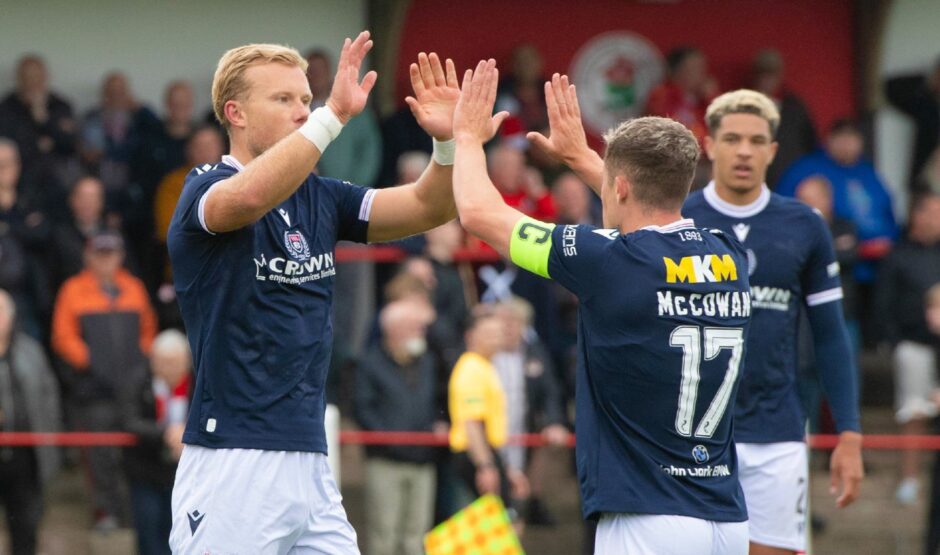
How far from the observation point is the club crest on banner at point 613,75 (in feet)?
43.2

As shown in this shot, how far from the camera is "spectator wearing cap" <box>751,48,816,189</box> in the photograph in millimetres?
12320

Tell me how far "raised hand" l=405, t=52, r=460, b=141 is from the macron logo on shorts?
1450 millimetres

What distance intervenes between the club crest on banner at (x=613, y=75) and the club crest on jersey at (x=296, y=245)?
27.7 feet

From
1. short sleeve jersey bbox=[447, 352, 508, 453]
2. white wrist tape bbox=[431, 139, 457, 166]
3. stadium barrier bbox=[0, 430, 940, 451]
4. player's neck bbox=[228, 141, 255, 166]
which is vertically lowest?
stadium barrier bbox=[0, 430, 940, 451]

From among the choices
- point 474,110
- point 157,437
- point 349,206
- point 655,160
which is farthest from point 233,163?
point 157,437

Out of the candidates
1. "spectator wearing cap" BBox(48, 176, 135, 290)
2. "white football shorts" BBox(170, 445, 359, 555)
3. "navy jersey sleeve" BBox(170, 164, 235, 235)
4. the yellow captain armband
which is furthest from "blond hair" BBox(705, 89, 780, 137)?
"spectator wearing cap" BBox(48, 176, 135, 290)

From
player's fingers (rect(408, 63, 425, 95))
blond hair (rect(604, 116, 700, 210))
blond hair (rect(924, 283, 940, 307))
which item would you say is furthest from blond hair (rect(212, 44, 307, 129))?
blond hair (rect(924, 283, 940, 307))

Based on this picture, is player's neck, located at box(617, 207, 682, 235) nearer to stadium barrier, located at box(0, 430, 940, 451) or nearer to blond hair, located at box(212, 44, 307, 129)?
blond hair, located at box(212, 44, 307, 129)

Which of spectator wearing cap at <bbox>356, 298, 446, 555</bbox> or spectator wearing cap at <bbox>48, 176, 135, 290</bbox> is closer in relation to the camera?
spectator wearing cap at <bbox>356, 298, 446, 555</bbox>

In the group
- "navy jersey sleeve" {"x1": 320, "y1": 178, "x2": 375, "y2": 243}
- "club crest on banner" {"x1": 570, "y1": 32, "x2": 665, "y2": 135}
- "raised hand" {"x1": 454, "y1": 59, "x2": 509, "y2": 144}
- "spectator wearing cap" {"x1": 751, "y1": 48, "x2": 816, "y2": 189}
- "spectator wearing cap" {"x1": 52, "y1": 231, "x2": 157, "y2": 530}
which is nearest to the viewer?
"raised hand" {"x1": 454, "y1": 59, "x2": 509, "y2": 144}

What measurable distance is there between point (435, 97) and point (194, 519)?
1592 millimetres

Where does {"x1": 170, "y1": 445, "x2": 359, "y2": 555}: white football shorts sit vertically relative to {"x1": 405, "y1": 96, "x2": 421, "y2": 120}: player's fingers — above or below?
below

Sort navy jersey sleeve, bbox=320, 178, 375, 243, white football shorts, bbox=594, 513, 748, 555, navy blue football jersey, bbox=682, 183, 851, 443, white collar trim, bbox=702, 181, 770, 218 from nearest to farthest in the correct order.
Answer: white football shorts, bbox=594, 513, 748, 555 < navy jersey sleeve, bbox=320, 178, 375, 243 < navy blue football jersey, bbox=682, 183, 851, 443 < white collar trim, bbox=702, 181, 770, 218

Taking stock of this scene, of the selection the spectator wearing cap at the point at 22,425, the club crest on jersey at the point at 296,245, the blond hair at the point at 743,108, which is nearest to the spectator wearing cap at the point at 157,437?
the spectator wearing cap at the point at 22,425
